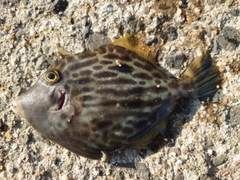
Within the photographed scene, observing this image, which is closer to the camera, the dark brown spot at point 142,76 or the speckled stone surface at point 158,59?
the dark brown spot at point 142,76

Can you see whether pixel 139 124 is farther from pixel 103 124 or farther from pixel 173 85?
pixel 173 85

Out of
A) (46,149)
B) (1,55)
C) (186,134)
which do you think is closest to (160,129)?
(186,134)

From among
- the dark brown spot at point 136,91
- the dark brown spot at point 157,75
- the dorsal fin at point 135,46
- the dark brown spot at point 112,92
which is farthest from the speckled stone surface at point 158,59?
the dark brown spot at point 112,92

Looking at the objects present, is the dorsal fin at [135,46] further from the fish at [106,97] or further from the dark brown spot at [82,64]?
the dark brown spot at [82,64]

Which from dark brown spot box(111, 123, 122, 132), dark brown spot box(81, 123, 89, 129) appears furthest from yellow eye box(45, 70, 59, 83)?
dark brown spot box(111, 123, 122, 132)

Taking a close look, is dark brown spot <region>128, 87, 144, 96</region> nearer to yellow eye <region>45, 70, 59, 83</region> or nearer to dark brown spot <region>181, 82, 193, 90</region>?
dark brown spot <region>181, 82, 193, 90</region>

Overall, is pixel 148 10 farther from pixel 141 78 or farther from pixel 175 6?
pixel 141 78
